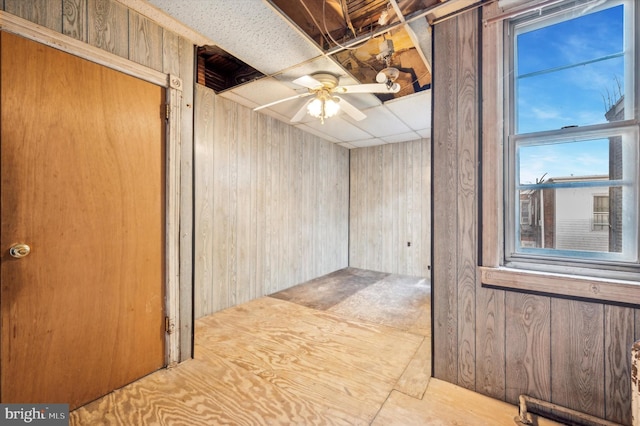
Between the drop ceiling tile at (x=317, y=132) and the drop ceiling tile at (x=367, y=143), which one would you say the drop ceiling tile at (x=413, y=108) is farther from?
the drop ceiling tile at (x=317, y=132)

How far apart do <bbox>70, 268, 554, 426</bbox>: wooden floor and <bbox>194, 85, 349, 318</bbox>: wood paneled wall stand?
2.01ft

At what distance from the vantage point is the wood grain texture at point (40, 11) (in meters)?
1.39

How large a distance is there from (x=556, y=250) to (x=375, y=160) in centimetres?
390

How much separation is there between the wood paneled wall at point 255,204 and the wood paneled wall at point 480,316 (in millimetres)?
2407

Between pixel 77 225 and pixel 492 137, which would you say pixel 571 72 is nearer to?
pixel 492 137

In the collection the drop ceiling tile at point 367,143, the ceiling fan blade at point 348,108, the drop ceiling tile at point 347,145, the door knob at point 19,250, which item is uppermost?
the drop ceiling tile at point 347,145

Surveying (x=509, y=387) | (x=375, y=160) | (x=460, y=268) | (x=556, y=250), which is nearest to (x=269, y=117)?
(x=375, y=160)

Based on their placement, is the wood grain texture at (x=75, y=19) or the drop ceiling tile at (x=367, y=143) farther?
the drop ceiling tile at (x=367, y=143)

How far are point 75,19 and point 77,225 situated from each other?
3.92ft

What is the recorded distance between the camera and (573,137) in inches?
62.5

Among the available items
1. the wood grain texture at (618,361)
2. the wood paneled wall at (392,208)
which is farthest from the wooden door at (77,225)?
the wood paneled wall at (392,208)

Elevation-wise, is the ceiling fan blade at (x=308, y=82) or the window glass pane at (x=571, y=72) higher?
the ceiling fan blade at (x=308, y=82)

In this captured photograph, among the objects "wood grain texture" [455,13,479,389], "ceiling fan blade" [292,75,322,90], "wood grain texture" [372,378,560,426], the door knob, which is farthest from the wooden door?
"wood grain texture" [455,13,479,389]

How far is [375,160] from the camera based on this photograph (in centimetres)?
532
